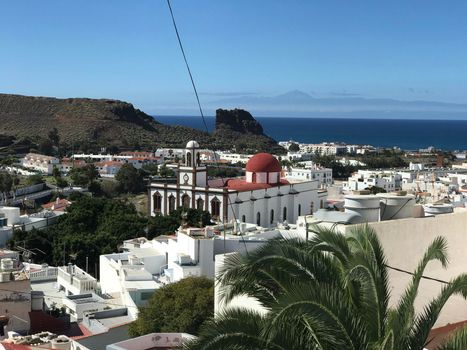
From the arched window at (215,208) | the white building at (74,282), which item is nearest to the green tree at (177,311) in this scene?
the white building at (74,282)

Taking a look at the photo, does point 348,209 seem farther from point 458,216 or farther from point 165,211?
point 165,211

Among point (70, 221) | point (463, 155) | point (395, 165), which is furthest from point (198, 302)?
point (463, 155)

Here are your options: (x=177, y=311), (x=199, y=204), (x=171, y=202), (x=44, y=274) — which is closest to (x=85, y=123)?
(x=171, y=202)

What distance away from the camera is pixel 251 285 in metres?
6.62

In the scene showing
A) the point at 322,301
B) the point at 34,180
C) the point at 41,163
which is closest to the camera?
the point at 322,301

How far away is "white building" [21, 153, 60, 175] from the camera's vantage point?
79.9 m

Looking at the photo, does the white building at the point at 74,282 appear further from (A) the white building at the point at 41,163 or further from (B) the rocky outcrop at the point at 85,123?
(B) the rocky outcrop at the point at 85,123

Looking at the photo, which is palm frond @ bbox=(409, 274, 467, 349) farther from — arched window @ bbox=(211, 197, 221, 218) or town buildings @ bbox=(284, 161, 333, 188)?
town buildings @ bbox=(284, 161, 333, 188)

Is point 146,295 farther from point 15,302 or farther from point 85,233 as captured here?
point 85,233

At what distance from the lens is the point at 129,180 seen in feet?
218

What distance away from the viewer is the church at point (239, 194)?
122ft

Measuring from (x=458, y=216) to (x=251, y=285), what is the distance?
16.7 ft

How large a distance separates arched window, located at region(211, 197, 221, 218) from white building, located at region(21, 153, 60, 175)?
46836 mm

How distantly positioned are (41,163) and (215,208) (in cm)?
5054
